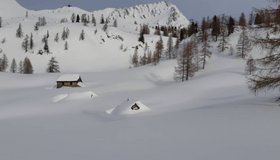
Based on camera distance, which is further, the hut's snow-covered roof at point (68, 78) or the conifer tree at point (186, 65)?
the hut's snow-covered roof at point (68, 78)

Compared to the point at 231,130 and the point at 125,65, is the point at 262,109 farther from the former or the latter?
the point at 125,65

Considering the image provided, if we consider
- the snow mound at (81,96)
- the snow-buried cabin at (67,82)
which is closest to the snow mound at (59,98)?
the snow mound at (81,96)

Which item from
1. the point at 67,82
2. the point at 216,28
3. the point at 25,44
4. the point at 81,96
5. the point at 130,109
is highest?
the point at 216,28

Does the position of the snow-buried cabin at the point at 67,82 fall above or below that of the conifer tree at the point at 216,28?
below

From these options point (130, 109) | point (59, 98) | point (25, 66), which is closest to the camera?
point (130, 109)

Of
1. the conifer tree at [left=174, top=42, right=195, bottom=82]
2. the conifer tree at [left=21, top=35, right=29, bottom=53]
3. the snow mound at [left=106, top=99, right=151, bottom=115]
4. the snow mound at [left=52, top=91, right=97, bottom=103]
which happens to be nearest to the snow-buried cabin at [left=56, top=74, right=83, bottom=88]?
the snow mound at [left=52, top=91, right=97, bottom=103]

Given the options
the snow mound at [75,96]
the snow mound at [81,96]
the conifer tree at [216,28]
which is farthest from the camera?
the conifer tree at [216,28]

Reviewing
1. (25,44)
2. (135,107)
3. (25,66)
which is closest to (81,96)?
(135,107)

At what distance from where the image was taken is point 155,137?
18484 millimetres

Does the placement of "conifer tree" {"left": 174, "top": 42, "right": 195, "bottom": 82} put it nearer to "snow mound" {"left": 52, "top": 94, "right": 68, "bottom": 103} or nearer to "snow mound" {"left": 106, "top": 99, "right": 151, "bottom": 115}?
"snow mound" {"left": 52, "top": 94, "right": 68, "bottom": 103}

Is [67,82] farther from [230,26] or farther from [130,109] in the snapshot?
[230,26]

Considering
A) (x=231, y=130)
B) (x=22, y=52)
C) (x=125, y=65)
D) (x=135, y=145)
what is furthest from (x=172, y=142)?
(x=22, y=52)

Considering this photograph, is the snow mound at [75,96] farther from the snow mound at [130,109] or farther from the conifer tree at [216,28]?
the conifer tree at [216,28]

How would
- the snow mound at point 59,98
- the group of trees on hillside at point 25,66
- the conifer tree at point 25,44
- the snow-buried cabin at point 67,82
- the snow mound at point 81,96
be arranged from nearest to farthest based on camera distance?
1. the snow mound at point 59,98
2. the snow mound at point 81,96
3. the snow-buried cabin at point 67,82
4. the group of trees on hillside at point 25,66
5. the conifer tree at point 25,44
